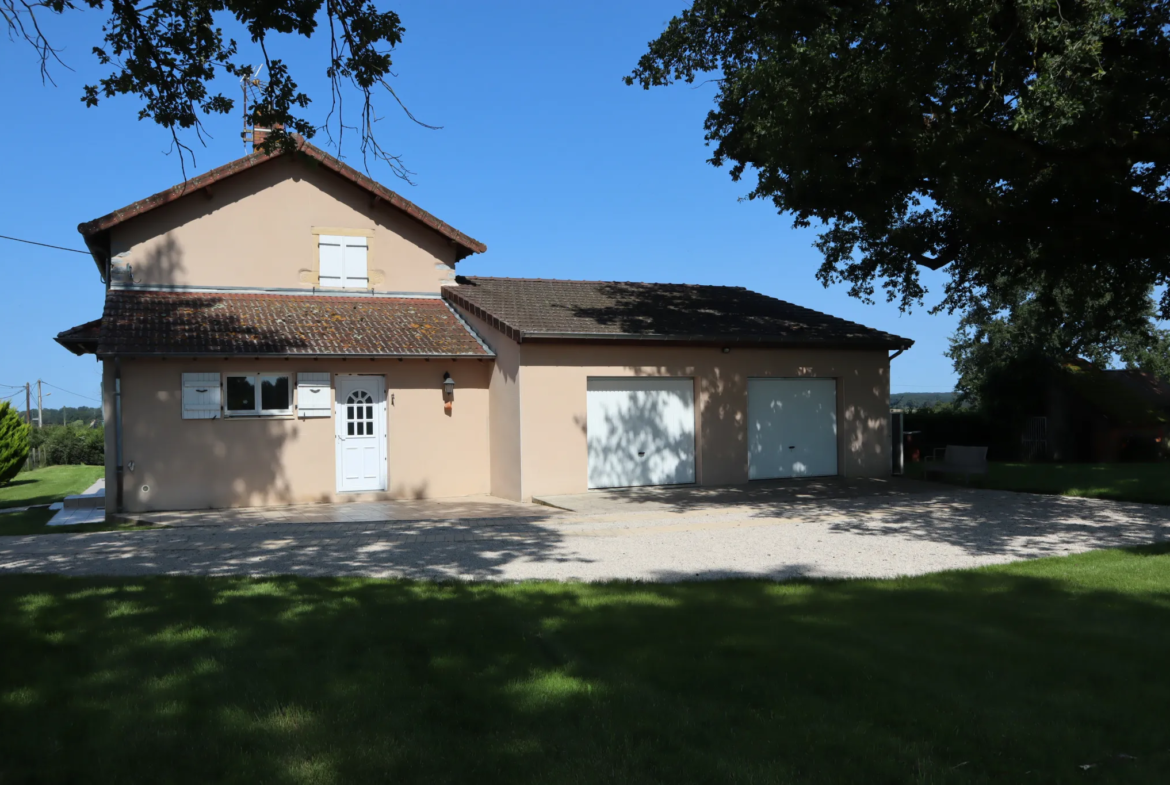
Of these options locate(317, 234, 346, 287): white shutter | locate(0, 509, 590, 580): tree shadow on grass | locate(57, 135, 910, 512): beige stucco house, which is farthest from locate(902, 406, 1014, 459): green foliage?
locate(0, 509, 590, 580): tree shadow on grass

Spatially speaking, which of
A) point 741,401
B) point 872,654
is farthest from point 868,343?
point 872,654

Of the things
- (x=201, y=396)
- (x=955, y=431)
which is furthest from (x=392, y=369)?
(x=955, y=431)

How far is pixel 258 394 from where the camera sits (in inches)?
587

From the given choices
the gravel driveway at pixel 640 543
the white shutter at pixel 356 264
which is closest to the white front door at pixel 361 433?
the white shutter at pixel 356 264

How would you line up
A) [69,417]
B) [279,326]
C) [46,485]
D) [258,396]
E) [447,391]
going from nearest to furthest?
[258,396]
[279,326]
[447,391]
[46,485]
[69,417]

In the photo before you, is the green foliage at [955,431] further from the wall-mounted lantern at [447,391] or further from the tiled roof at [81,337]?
the tiled roof at [81,337]

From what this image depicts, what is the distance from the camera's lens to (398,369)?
621 inches

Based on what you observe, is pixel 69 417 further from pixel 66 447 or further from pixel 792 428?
pixel 792 428

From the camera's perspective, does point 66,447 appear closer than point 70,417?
Yes

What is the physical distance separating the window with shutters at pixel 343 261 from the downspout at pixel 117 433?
14.7 feet

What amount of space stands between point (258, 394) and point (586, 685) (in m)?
11.7

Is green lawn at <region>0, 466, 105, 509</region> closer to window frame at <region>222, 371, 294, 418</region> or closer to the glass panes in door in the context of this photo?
window frame at <region>222, 371, 294, 418</region>

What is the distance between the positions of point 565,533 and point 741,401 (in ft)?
22.3

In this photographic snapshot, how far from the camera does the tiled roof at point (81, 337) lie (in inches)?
558
